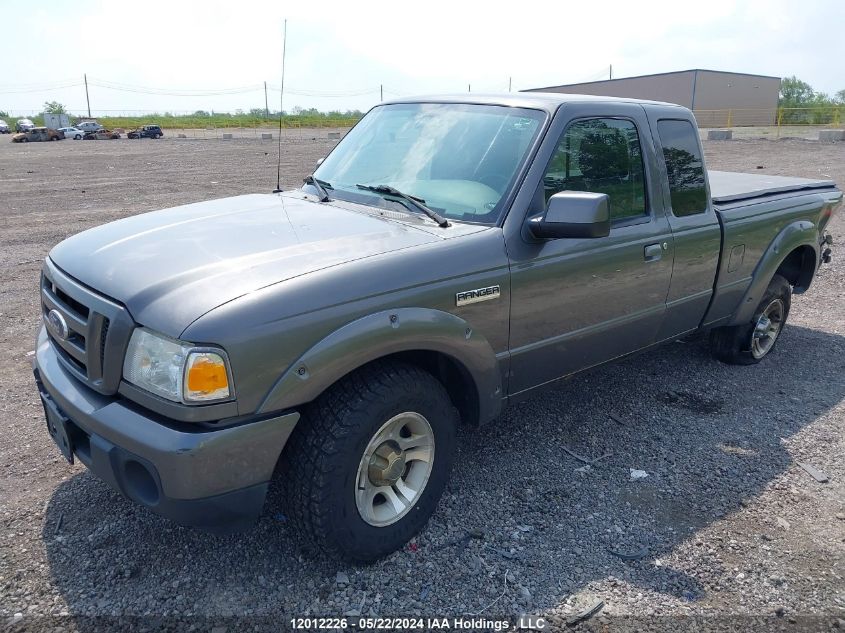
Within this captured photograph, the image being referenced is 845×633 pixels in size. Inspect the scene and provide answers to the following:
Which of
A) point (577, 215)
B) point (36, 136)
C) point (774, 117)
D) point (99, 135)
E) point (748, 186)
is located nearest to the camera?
point (577, 215)

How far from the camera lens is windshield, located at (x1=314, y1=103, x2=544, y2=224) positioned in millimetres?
3330

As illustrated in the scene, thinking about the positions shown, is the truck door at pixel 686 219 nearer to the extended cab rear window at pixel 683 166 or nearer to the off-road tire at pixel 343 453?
the extended cab rear window at pixel 683 166

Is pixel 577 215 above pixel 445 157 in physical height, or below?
below

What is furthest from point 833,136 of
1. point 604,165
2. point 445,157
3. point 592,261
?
point 445,157

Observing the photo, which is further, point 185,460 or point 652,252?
point 652,252

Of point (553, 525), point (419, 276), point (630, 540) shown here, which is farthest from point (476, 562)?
point (419, 276)

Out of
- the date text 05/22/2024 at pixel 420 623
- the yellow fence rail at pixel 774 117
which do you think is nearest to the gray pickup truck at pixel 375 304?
the date text 05/22/2024 at pixel 420 623

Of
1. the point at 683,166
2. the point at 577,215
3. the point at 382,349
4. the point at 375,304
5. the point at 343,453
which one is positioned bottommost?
the point at 343,453

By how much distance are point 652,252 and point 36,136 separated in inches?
2055

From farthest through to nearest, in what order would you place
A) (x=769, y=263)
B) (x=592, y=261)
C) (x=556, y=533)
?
(x=769, y=263), (x=592, y=261), (x=556, y=533)

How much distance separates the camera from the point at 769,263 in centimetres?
489

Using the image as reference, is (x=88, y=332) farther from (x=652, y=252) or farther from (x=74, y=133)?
(x=74, y=133)

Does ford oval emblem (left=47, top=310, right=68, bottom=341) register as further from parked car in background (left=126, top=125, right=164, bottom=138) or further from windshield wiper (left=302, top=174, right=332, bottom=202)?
parked car in background (left=126, top=125, right=164, bottom=138)

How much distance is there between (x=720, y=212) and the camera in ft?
14.5
